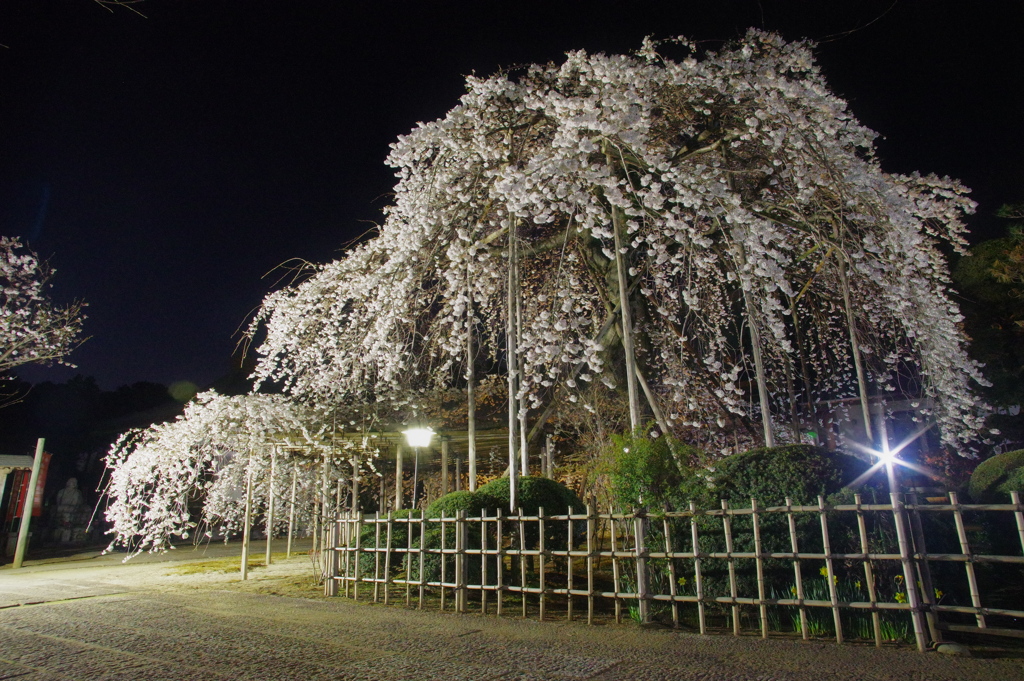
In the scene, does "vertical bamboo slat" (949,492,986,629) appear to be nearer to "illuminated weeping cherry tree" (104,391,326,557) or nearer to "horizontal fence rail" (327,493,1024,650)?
"horizontal fence rail" (327,493,1024,650)

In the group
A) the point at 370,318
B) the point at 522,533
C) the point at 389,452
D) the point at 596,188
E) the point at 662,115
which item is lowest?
the point at 522,533

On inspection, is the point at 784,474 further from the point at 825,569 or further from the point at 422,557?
the point at 422,557

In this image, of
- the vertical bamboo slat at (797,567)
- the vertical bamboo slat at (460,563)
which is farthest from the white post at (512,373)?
the vertical bamboo slat at (797,567)

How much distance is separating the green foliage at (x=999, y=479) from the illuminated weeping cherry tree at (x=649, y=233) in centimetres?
94

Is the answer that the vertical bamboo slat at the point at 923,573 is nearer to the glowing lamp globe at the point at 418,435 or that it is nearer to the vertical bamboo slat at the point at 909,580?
the vertical bamboo slat at the point at 909,580

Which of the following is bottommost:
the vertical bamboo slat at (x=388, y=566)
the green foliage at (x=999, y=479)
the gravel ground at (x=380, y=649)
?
the gravel ground at (x=380, y=649)

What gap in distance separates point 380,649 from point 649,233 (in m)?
5.51

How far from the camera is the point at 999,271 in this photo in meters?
12.4

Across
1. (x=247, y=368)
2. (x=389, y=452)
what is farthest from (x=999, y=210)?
(x=247, y=368)

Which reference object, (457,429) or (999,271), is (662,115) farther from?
(999,271)

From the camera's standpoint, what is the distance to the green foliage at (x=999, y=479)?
4840 millimetres

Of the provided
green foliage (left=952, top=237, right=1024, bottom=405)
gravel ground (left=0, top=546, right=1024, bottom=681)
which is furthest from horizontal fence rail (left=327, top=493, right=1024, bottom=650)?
green foliage (left=952, top=237, right=1024, bottom=405)

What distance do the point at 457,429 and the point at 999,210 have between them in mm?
12593

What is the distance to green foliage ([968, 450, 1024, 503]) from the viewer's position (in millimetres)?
4840
